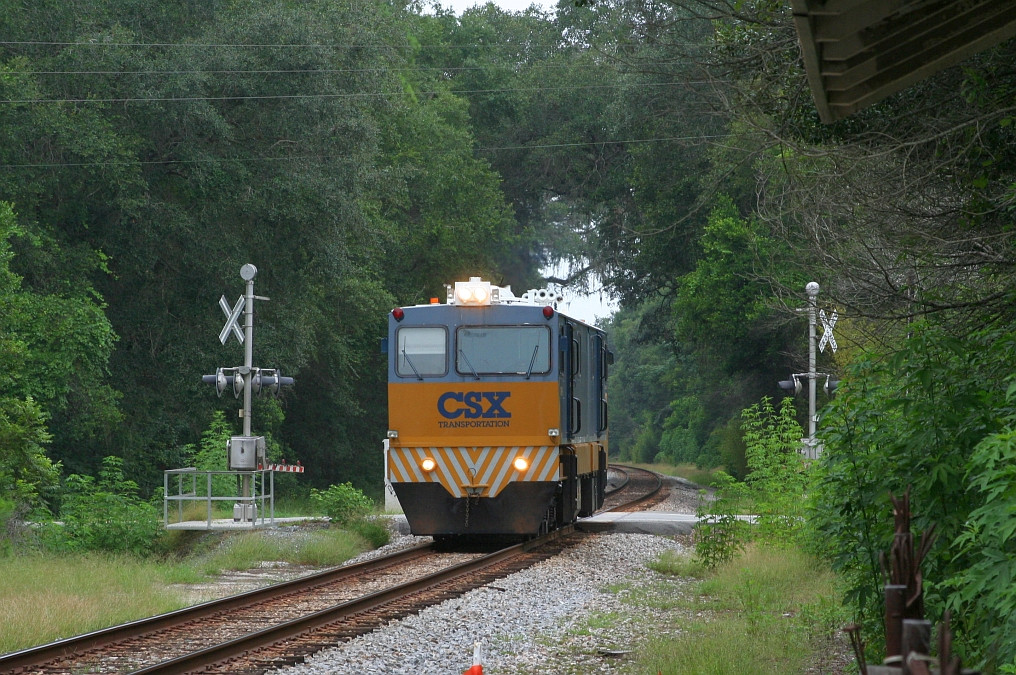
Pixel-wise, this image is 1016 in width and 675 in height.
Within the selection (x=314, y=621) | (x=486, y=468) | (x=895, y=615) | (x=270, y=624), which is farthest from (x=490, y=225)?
(x=895, y=615)

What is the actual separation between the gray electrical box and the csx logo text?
6.06 metres

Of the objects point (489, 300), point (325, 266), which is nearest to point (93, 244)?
point (325, 266)

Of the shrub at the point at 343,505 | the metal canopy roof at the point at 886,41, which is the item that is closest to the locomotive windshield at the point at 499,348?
the shrub at the point at 343,505

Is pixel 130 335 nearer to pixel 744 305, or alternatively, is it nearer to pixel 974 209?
pixel 744 305

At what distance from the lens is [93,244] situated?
103 ft

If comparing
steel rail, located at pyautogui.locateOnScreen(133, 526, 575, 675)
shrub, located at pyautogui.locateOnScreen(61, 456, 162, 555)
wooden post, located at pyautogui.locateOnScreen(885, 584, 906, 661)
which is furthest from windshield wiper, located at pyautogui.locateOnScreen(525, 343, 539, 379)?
wooden post, located at pyautogui.locateOnScreen(885, 584, 906, 661)

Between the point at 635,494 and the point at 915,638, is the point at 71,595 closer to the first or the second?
the point at 915,638

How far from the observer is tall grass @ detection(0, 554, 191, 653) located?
34.3 ft

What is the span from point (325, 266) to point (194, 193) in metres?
3.85

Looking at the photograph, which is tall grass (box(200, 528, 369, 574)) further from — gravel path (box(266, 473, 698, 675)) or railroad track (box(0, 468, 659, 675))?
gravel path (box(266, 473, 698, 675))

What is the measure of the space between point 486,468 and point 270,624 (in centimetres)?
625

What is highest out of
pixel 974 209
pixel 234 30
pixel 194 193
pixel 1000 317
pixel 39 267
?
pixel 234 30

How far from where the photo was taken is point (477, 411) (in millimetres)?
17062

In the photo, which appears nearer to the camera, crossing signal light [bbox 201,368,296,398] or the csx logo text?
the csx logo text
